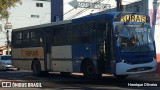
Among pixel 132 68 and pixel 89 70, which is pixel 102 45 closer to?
pixel 89 70

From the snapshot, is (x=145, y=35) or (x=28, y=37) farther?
(x=28, y=37)

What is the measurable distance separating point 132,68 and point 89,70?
260cm

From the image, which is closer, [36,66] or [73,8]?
[36,66]

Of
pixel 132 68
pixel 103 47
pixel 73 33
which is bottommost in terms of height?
pixel 132 68

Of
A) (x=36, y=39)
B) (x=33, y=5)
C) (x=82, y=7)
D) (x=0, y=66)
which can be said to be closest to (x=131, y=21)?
(x=36, y=39)

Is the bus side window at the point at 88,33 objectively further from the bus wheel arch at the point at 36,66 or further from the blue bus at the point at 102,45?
the bus wheel arch at the point at 36,66

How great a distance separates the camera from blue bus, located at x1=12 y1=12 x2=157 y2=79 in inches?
706

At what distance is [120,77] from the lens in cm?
2102

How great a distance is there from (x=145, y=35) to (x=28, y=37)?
10.0 meters

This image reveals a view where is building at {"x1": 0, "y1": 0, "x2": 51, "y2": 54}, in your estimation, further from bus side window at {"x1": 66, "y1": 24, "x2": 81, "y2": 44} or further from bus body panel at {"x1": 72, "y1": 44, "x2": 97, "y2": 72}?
bus body panel at {"x1": 72, "y1": 44, "x2": 97, "y2": 72}

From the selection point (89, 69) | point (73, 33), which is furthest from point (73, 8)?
point (89, 69)

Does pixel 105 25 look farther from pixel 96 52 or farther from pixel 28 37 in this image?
pixel 28 37

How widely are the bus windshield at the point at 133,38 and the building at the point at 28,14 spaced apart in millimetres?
65442

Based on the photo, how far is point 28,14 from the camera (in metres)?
86.8
